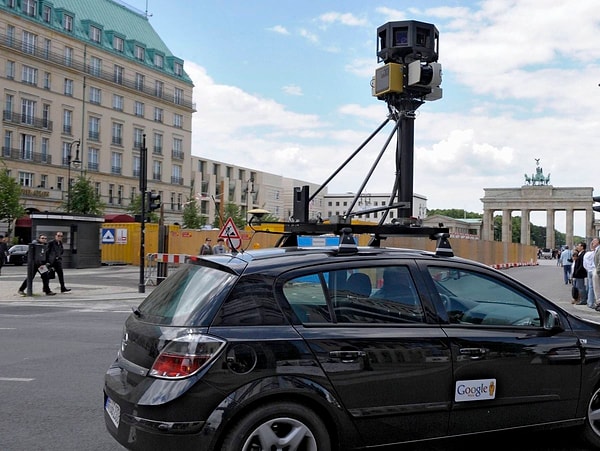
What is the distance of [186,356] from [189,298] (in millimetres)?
503

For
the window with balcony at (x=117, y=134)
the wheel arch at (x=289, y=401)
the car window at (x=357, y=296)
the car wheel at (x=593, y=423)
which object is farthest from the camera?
the window with balcony at (x=117, y=134)

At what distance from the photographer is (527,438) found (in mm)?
5227

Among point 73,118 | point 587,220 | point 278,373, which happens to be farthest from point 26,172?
point 587,220

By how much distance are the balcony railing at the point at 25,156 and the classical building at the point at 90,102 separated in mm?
104

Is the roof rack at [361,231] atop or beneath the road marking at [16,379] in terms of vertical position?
atop

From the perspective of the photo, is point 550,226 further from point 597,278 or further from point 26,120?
point 597,278

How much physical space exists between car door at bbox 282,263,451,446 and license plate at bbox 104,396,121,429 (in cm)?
126

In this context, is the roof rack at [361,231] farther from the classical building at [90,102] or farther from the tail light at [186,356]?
the classical building at [90,102]

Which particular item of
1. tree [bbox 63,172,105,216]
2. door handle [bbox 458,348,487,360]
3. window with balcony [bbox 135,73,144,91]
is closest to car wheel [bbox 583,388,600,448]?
door handle [bbox 458,348,487,360]

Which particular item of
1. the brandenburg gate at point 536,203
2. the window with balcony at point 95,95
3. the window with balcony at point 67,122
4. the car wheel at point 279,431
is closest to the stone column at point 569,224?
the brandenburg gate at point 536,203

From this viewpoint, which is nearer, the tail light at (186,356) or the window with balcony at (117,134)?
the tail light at (186,356)

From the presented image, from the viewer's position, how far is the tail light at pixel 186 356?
3730 millimetres

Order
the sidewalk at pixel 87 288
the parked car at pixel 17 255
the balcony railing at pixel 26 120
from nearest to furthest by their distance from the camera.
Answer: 1. the sidewalk at pixel 87 288
2. the parked car at pixel 17 255
3. the balcony railing at pixel 26 120

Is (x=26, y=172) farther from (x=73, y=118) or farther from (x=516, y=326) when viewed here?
(x=516, y=326)
